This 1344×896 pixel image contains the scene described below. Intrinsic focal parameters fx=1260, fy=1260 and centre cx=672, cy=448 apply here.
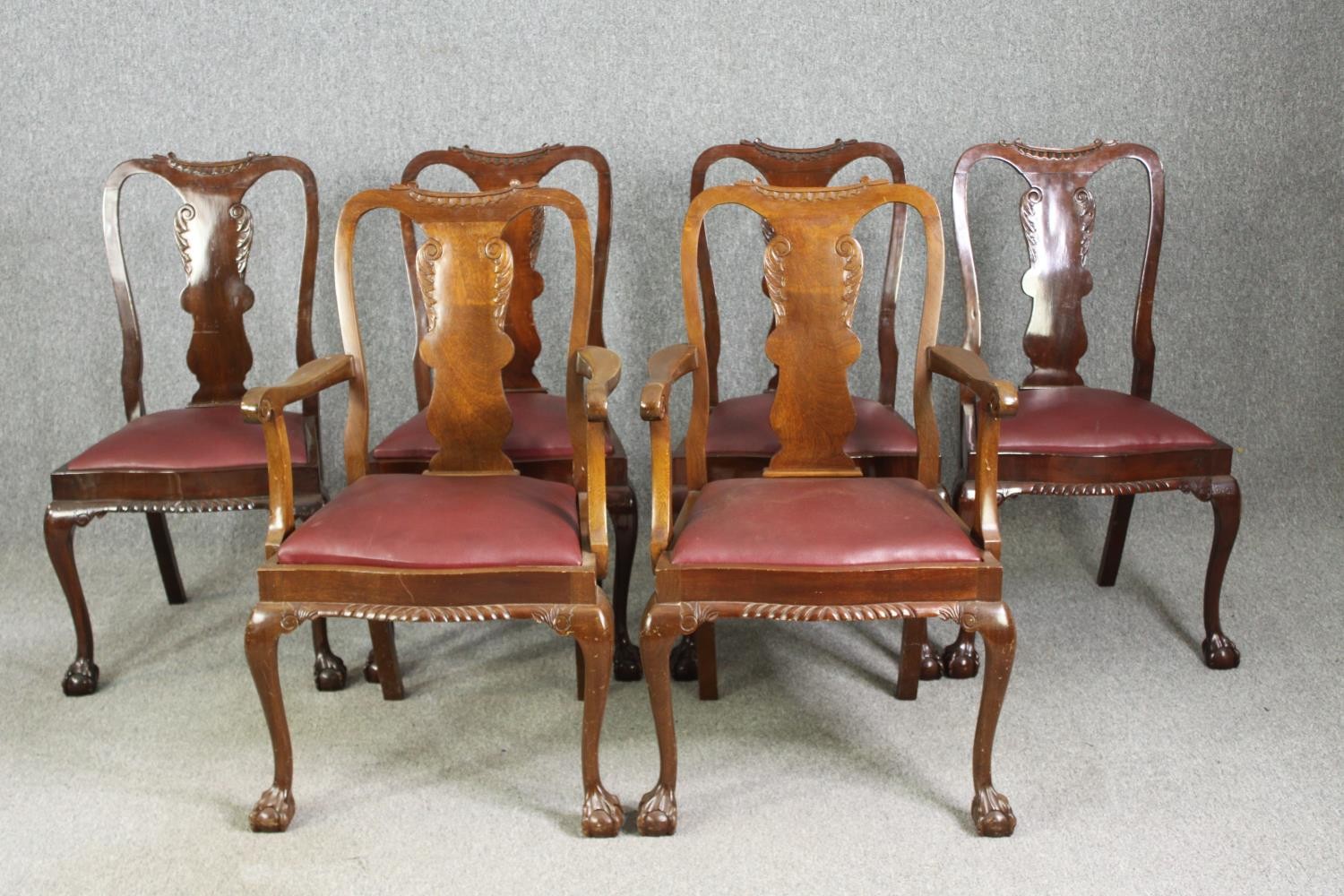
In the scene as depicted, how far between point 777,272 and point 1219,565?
1.18m

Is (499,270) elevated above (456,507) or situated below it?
above

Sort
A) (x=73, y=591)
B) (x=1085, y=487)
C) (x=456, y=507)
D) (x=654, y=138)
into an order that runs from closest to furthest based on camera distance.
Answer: (x=456, y=507)
(x=1085, y=487)
(x=73, y=591)
(x=654, y=138)

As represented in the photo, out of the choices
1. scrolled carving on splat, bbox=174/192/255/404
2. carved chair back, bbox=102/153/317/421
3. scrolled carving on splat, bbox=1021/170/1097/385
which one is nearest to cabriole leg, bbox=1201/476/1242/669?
scrolled carving on splat, bbox=1021/170/1097/385

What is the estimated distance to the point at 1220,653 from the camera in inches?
106

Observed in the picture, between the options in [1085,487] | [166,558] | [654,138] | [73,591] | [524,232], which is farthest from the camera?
[654,138]

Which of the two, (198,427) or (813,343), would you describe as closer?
(813,343)

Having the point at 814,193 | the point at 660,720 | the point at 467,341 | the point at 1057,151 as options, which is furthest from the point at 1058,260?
the point at 660,720

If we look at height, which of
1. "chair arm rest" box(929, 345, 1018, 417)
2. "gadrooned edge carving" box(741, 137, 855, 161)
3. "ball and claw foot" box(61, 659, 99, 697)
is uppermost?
"gadrooned edge carving" box(741, 137, 855, 161)

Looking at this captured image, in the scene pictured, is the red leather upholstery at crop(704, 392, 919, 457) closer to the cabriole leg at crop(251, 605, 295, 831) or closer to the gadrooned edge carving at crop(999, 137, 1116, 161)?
the gadrooned edge carving at crop(999, 137, 1116, 161)

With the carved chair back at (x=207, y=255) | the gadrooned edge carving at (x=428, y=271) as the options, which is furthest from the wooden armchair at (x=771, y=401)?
the carved chair back at (x=207, y=255)

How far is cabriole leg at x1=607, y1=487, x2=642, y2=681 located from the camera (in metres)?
2.60

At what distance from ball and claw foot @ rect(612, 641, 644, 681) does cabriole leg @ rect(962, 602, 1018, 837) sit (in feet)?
2.63

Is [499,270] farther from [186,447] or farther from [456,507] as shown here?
[186,447]

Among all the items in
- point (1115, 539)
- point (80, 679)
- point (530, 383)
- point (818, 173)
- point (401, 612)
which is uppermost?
point (818, 173)
